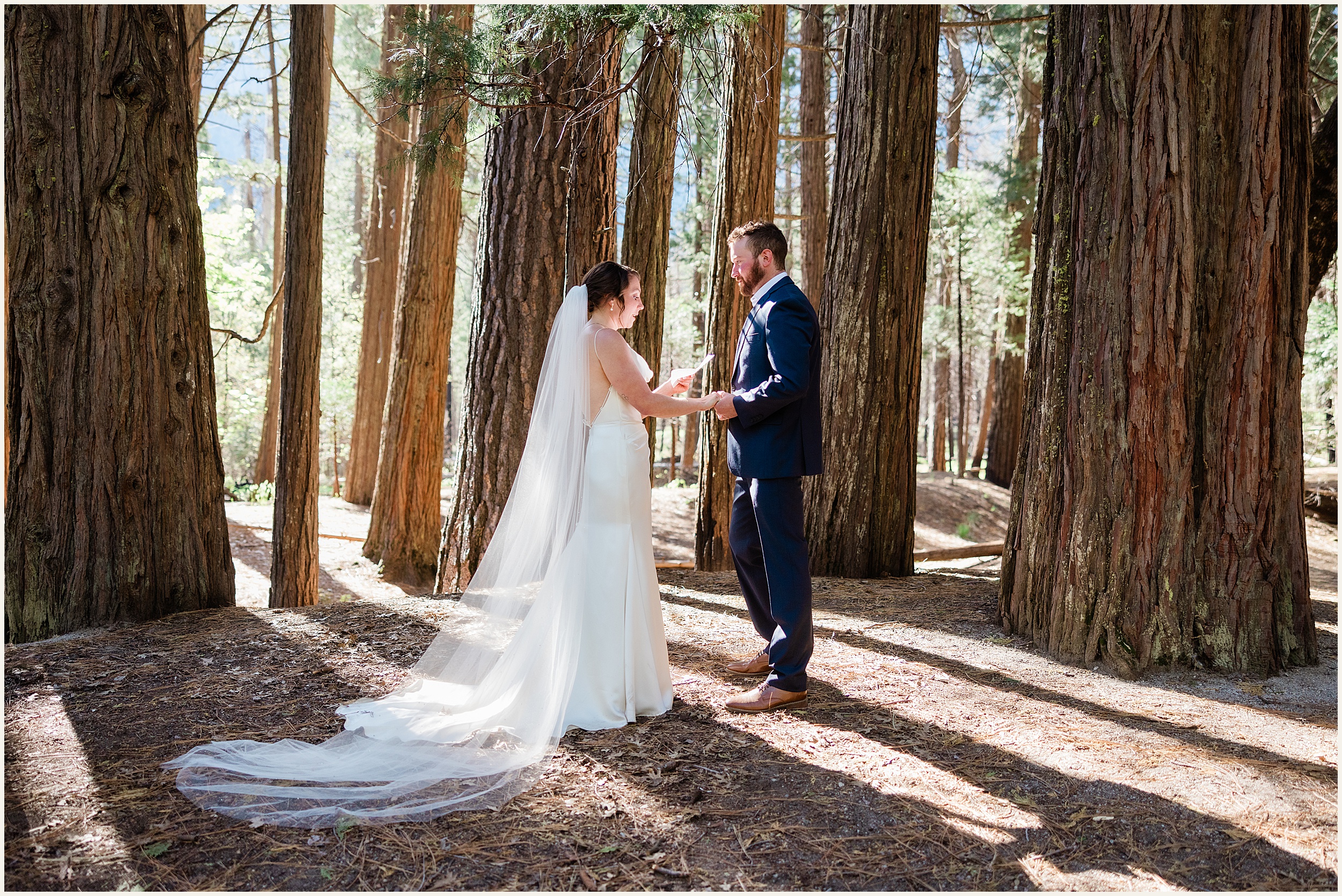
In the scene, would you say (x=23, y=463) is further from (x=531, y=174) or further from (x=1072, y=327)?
(x=1072, y=327)

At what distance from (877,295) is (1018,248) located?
406 inches

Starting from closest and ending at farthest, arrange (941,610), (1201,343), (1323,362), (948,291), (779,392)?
1. (779,392)
2. (1201,343)
3. (941,610)
4. (1323,362)
5. (948,291)

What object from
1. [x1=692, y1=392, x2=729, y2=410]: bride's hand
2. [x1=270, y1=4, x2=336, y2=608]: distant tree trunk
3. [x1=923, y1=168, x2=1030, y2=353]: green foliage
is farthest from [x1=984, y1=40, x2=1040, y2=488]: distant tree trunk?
[x1=692, y1=392, x2=729, y2=410]: bride's hand

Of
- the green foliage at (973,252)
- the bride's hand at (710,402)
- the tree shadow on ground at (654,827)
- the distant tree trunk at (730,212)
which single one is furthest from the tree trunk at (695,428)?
the tree shadow on ground at (654,827)

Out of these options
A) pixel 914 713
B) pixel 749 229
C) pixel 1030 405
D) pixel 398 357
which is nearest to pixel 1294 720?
pixel 914 713

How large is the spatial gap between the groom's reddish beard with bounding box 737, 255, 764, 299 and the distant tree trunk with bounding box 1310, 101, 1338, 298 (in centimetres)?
291

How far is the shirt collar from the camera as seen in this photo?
14.1ft

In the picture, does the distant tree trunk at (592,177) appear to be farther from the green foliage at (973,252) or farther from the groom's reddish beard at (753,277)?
the green foliage at (973,252)

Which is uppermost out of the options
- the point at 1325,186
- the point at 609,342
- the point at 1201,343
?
the point at 1325,186

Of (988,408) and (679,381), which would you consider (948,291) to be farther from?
(679,381)

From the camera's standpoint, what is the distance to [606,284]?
4387 millimetres

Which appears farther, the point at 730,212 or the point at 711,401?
the point at 730,212

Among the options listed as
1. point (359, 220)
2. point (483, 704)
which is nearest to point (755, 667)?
point (483, 704)

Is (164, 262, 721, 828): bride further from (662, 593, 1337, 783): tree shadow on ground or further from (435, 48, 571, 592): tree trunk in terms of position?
(435, 48, 571, 592): tree trunk
